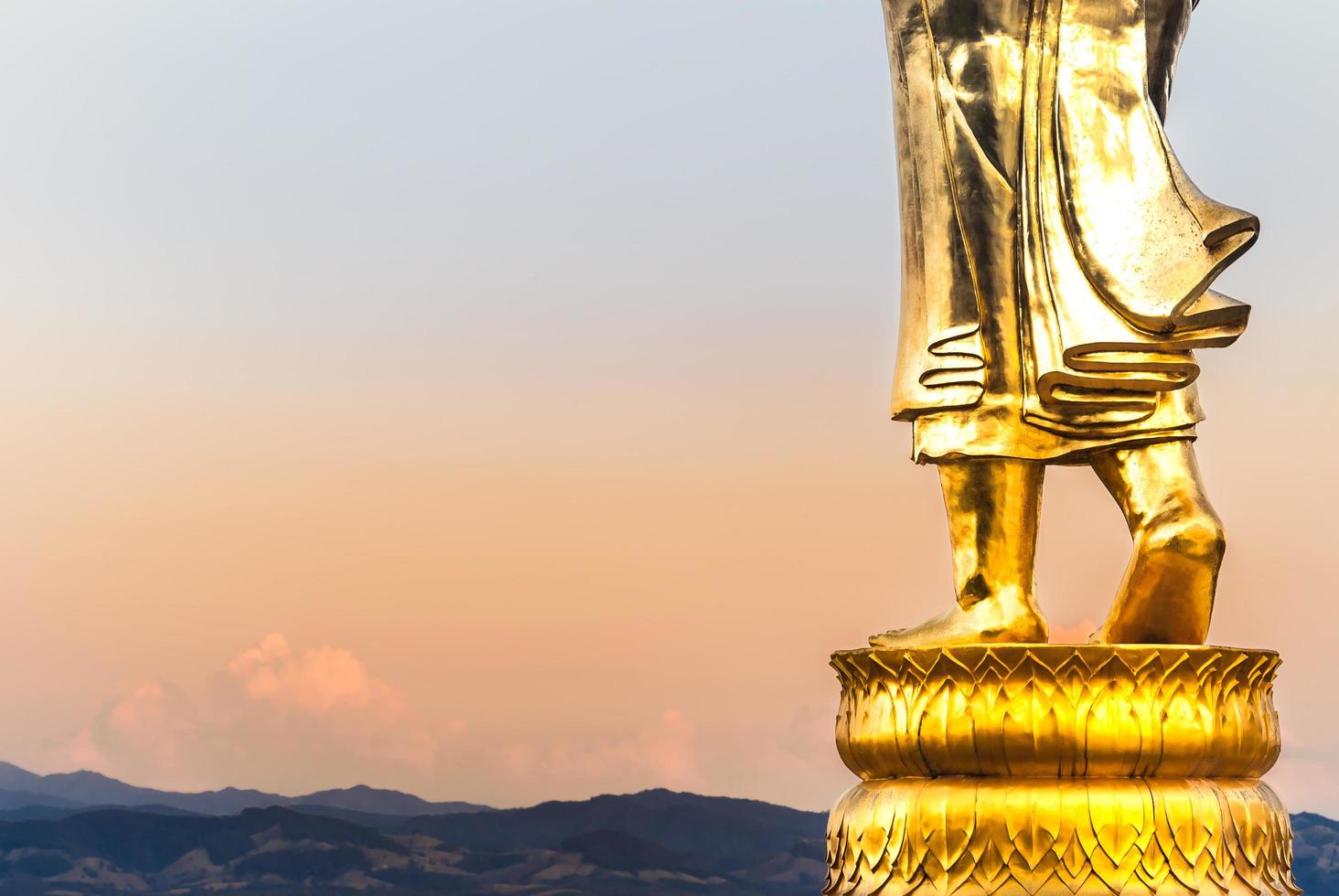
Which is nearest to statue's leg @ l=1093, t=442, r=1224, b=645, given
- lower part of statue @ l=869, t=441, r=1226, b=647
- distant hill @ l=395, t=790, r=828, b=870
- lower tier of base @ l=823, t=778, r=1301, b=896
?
lower part of statue @ l=869, t=441, r=1226, b=647

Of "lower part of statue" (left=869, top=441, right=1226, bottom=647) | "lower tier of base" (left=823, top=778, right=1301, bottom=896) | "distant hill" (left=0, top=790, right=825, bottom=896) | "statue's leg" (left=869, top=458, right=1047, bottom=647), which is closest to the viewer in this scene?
"lower tier of base" (left=823, top=778, right=1301, bottom=896)

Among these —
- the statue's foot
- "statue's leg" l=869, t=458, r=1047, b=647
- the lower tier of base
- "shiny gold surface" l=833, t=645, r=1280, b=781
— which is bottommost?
the lower tier of base

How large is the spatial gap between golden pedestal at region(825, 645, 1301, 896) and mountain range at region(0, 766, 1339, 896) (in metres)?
3.46

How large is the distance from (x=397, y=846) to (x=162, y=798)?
37.7 inches

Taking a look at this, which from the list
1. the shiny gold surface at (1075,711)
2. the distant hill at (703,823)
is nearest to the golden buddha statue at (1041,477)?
the shiny gold surface at (1075,711)

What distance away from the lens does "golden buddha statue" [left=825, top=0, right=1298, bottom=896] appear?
11.3ft

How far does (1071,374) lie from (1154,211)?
37cm

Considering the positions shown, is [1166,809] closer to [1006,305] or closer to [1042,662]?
[1042,662]

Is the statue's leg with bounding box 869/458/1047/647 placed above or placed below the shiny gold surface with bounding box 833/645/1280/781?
above

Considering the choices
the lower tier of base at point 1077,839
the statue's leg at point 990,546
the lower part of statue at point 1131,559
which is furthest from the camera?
the statue's leg at point 990,546

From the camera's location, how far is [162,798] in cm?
722

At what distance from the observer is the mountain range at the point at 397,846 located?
696 cm

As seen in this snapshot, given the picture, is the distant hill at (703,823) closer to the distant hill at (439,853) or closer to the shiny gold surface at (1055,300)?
the distant hill at (439,853)

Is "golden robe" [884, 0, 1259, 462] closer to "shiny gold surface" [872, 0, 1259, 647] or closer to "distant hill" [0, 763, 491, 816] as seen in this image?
"shiny gold surface" [872, 0, 1259, 647]
